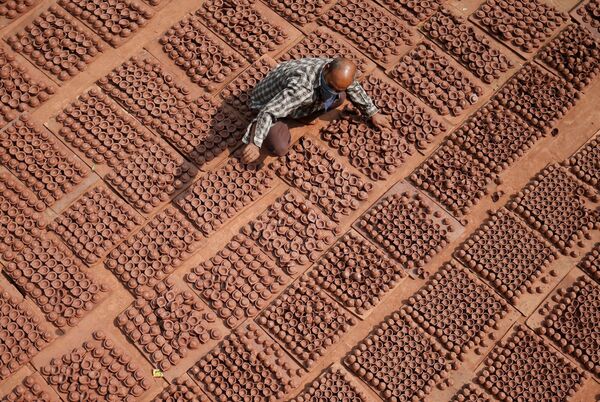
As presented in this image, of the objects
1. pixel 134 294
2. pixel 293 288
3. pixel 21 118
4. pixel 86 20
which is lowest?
pixel 134 294

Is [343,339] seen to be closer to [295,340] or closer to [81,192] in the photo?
[295,340]

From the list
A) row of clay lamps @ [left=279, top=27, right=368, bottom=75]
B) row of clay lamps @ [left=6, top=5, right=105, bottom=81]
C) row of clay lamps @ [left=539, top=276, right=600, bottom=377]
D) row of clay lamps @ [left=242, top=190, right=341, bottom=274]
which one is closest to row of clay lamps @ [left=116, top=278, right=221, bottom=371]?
row of clay lamps @ [left=242, top=190, right=341, bottom=274]

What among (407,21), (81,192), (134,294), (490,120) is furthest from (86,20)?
(490,120)

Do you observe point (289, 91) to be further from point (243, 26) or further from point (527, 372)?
point (527, 372)

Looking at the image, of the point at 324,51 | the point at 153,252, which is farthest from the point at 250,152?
the point at 324,51

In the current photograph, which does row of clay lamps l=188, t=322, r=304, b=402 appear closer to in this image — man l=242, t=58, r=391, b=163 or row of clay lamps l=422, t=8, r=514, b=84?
man l=242, t=58, r=391, b=163

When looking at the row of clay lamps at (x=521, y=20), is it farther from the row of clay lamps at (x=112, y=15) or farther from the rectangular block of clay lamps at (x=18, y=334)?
the rectangular block of clay lamps at (x=18, y=334)
